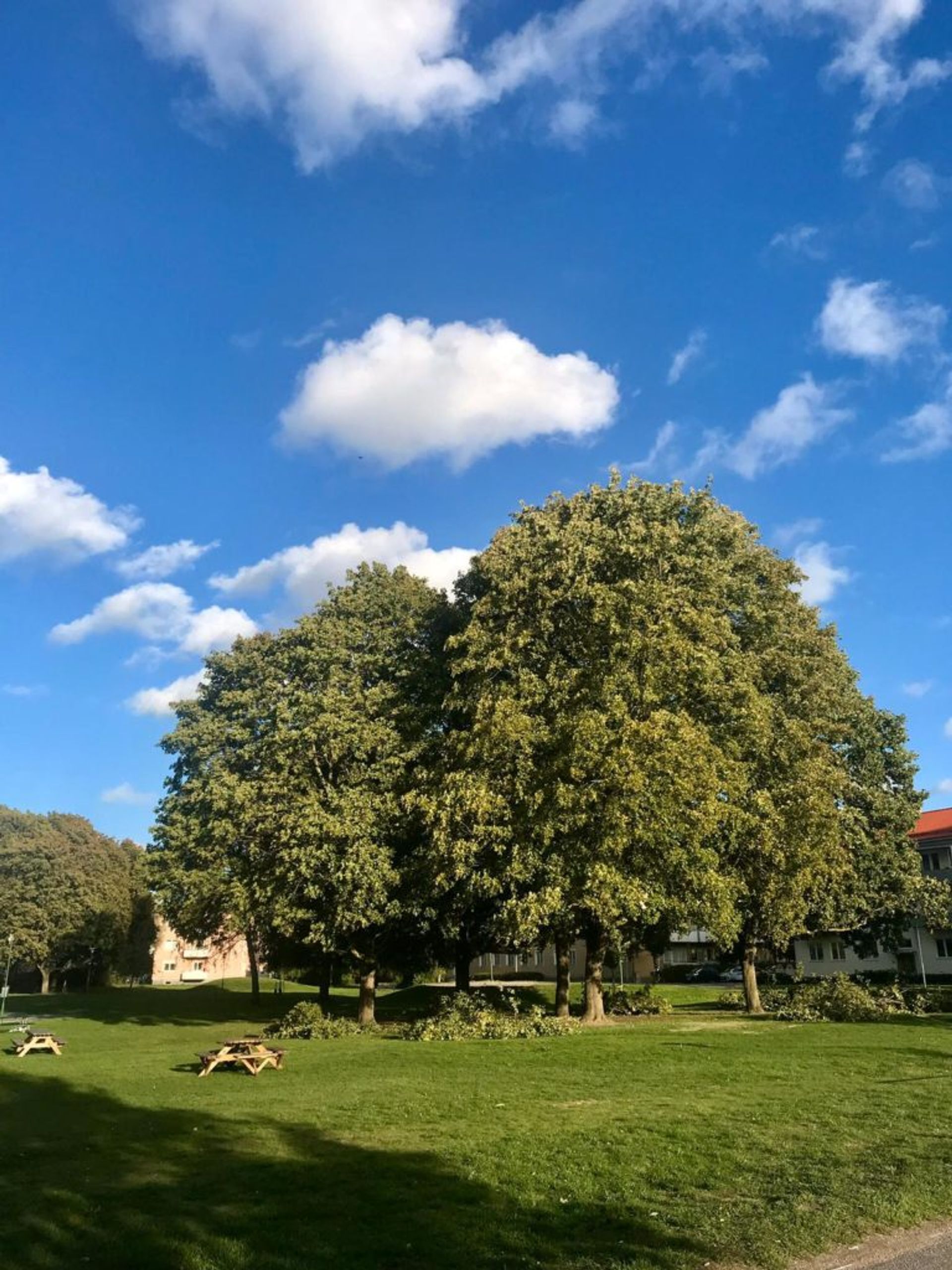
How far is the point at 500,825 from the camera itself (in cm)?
2727

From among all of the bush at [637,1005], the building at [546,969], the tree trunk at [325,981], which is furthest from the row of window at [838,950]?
the tree trunk at [325,981]

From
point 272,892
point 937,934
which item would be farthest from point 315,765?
point 937,934

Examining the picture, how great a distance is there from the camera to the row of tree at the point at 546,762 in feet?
85.6

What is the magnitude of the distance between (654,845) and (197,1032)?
19635 mm

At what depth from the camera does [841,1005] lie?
29.3 meters

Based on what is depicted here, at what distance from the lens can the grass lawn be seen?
7293mm

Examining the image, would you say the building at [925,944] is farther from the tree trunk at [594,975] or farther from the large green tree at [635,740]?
the tree trunk at [594,975]

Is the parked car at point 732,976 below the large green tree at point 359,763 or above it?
below

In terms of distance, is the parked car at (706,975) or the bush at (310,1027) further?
the parked car at (706,975)

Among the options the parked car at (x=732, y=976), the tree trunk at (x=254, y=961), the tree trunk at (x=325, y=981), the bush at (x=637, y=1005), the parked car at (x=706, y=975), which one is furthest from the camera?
the parked car at (x=706, y=975)

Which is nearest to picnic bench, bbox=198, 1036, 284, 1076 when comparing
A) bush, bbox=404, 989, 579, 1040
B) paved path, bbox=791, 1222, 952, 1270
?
bush, bbox=404, 989, 579, 1040

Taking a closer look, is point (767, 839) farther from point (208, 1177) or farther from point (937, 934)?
point (937, 934)

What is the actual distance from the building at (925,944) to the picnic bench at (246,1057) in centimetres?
4296

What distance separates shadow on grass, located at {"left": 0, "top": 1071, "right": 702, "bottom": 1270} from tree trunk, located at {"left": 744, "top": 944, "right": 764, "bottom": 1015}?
26.6m
